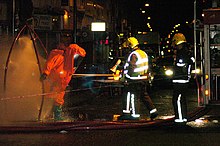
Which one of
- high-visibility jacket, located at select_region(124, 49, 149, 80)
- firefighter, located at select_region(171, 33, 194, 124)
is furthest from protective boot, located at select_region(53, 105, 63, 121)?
firefighter, located at select_region(171, 33, 194, 124)

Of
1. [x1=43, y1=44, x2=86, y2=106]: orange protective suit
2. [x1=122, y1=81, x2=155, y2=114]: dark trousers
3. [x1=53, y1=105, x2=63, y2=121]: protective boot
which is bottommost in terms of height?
[x1=53, y1=105, x2=63, y2=121]: protective boot

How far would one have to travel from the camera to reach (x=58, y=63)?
10.0m

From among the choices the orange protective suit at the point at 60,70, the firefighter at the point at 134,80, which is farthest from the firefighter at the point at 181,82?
the orange protective suit at the point at 60,70

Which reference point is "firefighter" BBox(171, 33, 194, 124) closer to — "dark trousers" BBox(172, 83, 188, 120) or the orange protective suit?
"dark trousers" BBox(172, 83, 188, 120)

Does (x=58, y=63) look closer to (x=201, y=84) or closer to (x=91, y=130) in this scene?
(x=91, y=130)

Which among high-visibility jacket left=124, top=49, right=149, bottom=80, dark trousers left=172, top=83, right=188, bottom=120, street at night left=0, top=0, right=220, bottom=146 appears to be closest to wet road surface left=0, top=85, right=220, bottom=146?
street at night left=0, top=0, right=220, bottom=146

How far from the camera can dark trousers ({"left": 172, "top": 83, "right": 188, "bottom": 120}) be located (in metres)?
9.20

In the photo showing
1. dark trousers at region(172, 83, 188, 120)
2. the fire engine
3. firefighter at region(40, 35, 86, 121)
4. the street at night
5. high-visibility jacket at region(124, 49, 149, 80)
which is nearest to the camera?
the street at night

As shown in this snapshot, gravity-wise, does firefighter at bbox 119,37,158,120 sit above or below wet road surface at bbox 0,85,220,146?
above

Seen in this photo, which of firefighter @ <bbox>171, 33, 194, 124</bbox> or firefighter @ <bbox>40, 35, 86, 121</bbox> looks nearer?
firefighter @ <bbox>171, 33, 194, 124</bbox>

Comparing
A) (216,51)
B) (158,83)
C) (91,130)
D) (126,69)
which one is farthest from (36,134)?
(158,83)

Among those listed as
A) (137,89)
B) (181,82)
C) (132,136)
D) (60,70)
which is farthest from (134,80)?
(132,136)

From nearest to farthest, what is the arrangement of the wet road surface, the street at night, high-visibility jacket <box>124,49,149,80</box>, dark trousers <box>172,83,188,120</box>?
1. the wet road surface
2. the street at night
3. dark trousers <box>172,83,188,120</box>
4. high-visibility jacket <box>124,49,149,80</box>

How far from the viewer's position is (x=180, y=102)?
30.4ft
